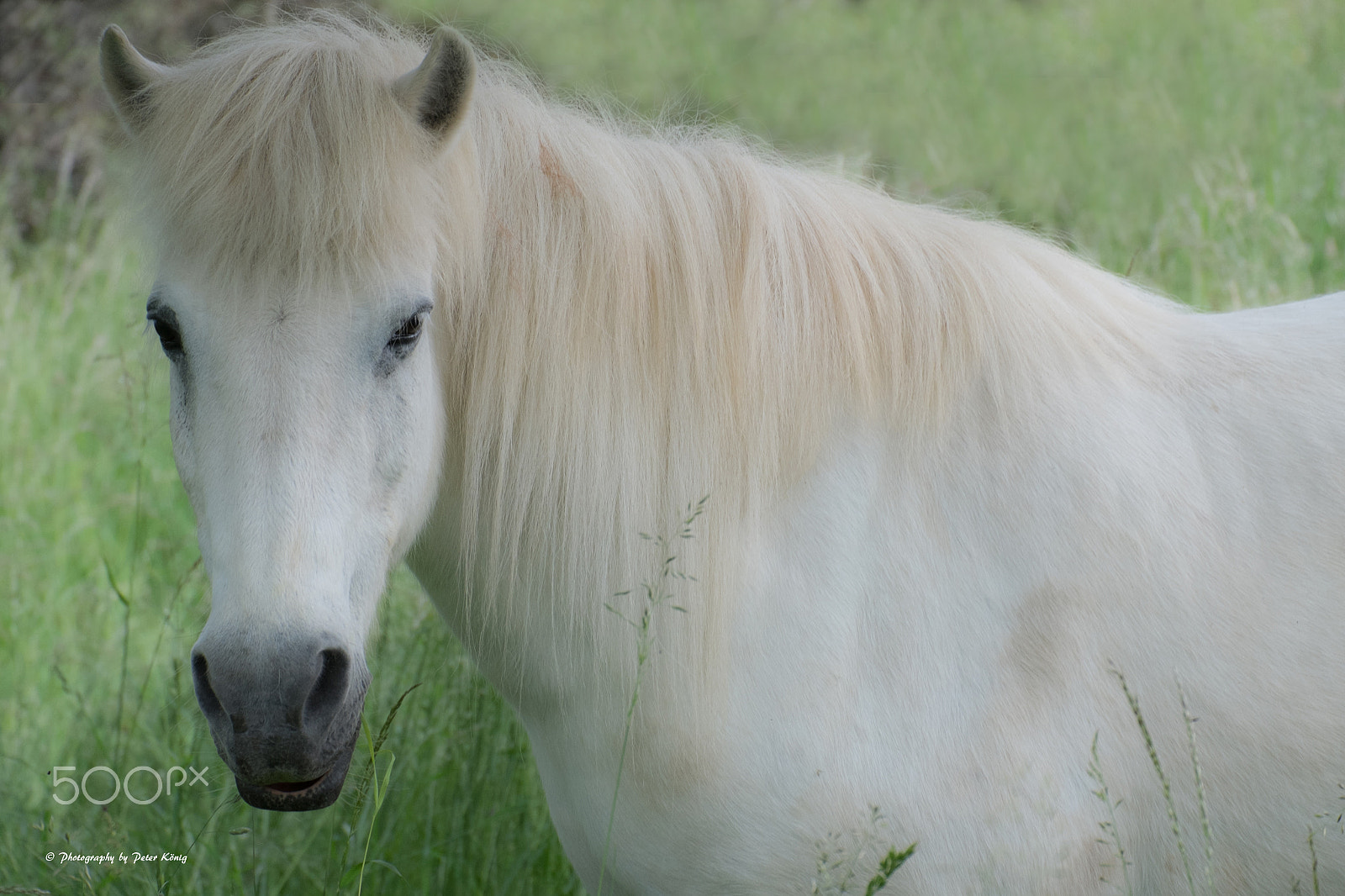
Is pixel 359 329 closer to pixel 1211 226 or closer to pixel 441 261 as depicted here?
pixel 441 261

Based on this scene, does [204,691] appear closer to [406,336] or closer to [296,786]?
[296,786]

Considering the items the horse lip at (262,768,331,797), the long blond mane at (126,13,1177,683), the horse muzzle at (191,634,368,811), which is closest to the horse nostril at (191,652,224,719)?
the horse muzzle at (191,634,368,811)

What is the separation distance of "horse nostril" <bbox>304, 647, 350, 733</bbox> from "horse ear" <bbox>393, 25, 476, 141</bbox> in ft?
2.74

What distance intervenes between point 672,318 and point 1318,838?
4.57 ft

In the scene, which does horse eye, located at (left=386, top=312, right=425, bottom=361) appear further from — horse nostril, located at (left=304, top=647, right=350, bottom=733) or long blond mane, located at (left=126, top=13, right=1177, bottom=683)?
horse nostril, located at (left=304, top=647, right=350, bottom=733)

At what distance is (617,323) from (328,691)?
0.76 meters

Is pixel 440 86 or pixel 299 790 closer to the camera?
pixel 299 790

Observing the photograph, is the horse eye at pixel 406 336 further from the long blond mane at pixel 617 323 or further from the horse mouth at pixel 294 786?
the horse mouth at pixel 294 786

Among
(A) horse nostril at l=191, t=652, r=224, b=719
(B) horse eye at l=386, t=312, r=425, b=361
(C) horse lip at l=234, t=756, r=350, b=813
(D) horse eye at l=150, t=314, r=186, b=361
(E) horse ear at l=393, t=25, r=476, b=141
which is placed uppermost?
(E) horse ear at l=393, t=25, r=476, b=141

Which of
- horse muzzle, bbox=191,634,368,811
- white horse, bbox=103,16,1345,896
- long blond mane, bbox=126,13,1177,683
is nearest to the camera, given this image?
horse muzzle, bbox=191,634,368,811

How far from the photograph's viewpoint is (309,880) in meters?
2.63

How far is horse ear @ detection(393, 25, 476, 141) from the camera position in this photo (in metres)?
1.52

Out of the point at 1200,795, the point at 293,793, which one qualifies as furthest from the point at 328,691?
the point at 1200,795

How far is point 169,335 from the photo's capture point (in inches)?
61.4
